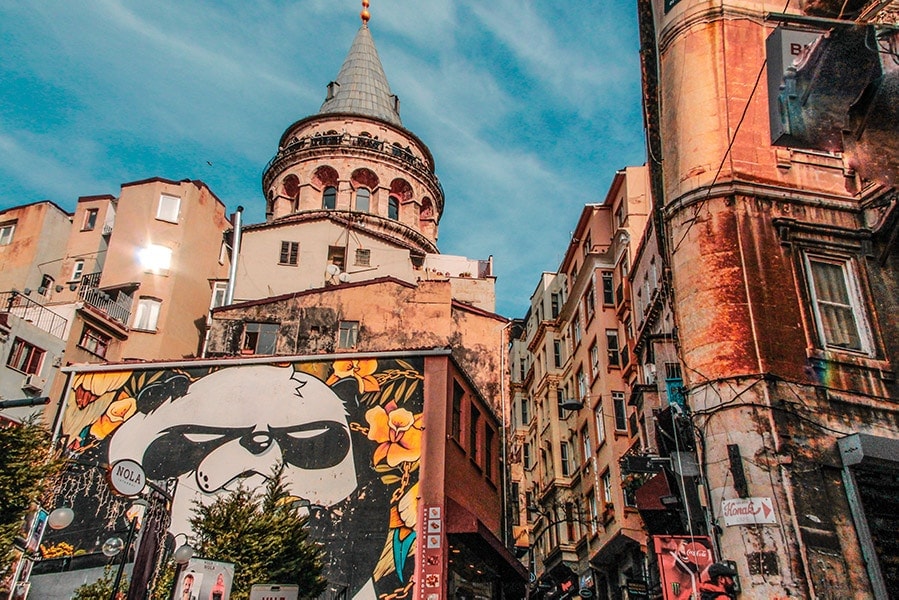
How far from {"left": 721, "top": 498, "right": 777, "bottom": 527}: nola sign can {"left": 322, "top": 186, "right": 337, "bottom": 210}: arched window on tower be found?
37007 millimetres

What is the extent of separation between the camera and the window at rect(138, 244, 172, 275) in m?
38.6

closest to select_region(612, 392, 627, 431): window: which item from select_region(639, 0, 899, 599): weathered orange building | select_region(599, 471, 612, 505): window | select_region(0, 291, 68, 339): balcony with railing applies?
select_region(599, 471, 612, 505): window

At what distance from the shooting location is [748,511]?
622 inches

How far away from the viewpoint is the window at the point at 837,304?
58.1ft

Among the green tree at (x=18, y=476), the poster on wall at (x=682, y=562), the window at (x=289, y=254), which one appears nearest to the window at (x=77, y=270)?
the window at (x=289, y=254)

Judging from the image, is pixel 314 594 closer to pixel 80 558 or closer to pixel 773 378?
pixel 80 558

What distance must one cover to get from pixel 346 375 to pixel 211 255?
19.5 metres

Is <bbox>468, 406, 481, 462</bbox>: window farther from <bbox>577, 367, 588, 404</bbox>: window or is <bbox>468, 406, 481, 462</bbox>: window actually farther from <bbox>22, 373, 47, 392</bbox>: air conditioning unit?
<bbox>22, 373, 47, 392</bbox>: air conditioning unit

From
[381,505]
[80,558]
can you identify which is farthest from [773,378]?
[80,558]

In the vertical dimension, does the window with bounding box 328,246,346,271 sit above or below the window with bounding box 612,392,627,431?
above

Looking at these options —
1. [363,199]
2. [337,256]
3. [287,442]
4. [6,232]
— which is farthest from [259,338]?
[6,232]

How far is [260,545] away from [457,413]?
819cm

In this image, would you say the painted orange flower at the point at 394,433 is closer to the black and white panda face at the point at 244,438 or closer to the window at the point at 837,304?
the black and white panda face at the point at 244,438

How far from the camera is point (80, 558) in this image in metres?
23.0
